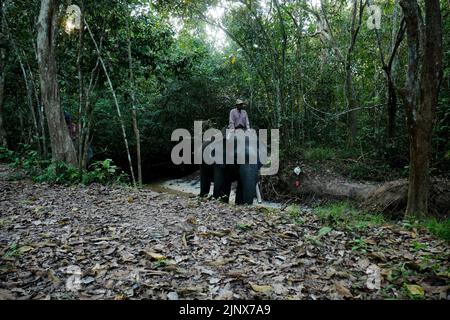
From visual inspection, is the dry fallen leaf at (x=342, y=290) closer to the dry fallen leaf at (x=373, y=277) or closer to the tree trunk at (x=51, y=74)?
the dry fallen leaf at (x=373, y=277)

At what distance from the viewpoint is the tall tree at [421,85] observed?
15.0ft

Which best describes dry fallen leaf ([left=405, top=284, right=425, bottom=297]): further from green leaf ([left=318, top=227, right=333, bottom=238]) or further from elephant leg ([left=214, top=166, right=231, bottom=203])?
elephant leg ([left=214, top=166, right=231, bottom=203])

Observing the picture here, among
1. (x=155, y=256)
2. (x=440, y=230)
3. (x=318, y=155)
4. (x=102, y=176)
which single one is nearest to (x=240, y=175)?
(x=102, y=176)

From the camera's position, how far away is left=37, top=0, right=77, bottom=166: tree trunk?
7.78m

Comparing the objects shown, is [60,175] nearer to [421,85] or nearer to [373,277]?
[373,277]

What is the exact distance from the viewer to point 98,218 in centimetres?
446

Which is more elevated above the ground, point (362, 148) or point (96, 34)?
point (96, 34)

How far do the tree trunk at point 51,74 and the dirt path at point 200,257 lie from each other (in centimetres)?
351

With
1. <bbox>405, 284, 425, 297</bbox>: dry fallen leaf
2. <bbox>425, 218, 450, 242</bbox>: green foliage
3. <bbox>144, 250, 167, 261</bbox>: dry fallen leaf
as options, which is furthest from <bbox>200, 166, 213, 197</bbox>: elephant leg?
<bbox>405, 284, 425, 297</bbox>: dry fallen leaf

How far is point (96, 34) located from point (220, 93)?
7.45 metres

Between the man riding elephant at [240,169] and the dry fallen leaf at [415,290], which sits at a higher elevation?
the man riding elephant at [240,169]

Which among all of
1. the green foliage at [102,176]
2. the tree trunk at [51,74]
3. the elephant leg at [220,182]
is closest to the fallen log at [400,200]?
the elephant leg at [220,182]
